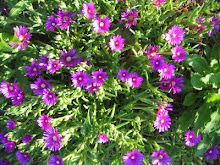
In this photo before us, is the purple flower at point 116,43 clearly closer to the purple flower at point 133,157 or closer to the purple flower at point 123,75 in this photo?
the purple flower at point 123,75

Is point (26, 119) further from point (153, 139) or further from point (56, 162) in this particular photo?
point (153, 139)

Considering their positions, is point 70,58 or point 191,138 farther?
point 191,138

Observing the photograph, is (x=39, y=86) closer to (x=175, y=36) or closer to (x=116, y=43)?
(x=116, y=43)

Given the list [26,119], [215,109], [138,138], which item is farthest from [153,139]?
[26,119]

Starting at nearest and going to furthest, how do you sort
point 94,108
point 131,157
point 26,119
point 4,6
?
1. point 131,157
2. point 94,108
3. point 26,119
4. point 4,6

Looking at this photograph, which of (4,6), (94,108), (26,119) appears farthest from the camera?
(4,6)

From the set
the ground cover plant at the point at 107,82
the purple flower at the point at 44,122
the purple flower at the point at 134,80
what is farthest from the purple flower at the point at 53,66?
the purple flower at the point at 134,80

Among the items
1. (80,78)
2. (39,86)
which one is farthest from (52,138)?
(80,78)
